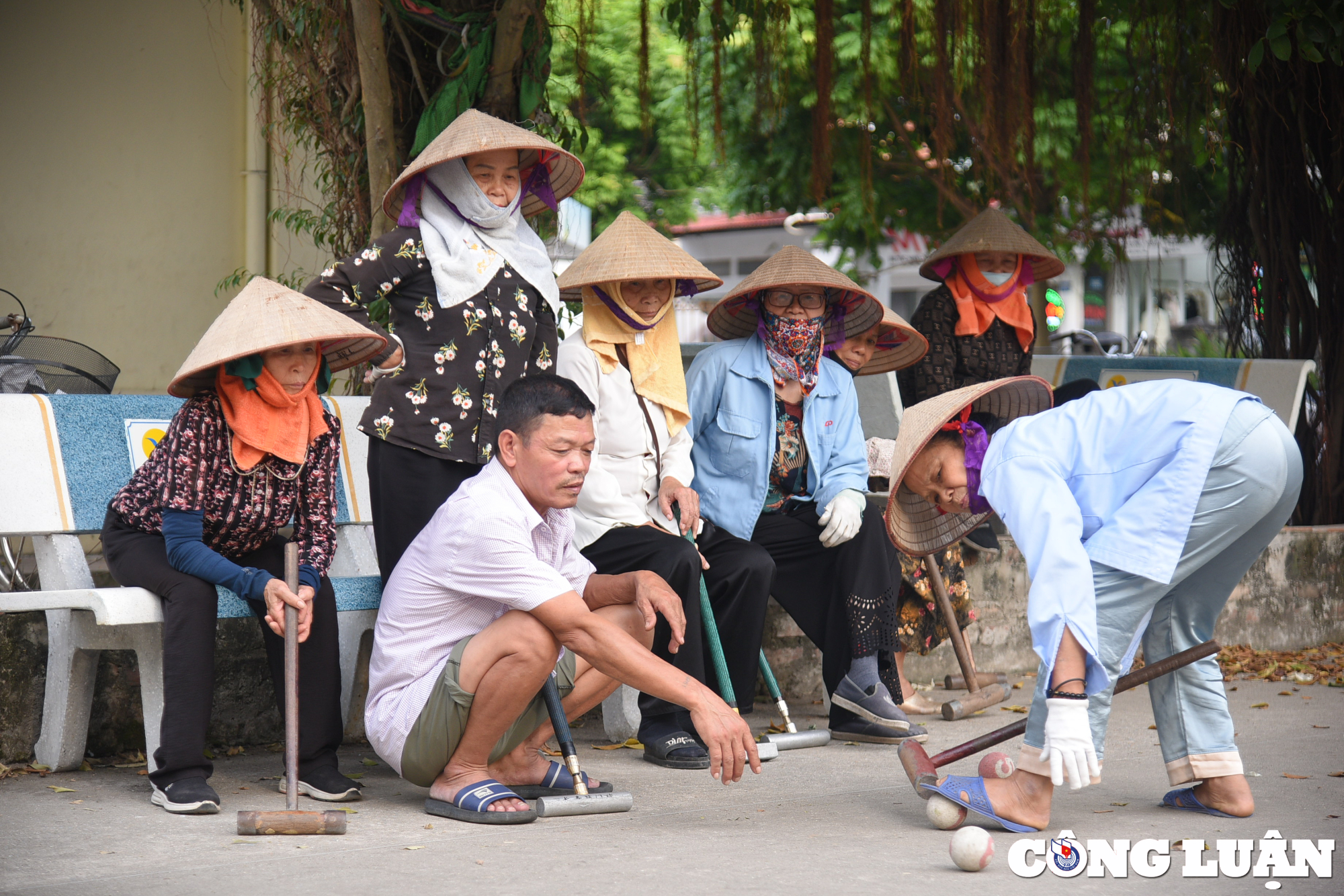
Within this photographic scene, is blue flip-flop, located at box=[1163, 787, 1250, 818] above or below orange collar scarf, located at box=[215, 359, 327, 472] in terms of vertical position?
below

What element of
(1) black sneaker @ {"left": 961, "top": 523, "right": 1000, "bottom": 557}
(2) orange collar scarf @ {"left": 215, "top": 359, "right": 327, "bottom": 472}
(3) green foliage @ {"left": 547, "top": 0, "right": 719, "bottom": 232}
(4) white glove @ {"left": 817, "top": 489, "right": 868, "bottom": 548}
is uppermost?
A: (3) green foliage @ {"left": 547, "top": 0, "right": 719, "bottom": 232}

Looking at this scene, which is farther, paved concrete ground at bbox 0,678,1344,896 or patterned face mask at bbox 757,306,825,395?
patterned face mask at bbox 757,306,825,395

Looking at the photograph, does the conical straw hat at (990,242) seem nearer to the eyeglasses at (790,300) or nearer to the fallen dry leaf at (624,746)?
the eyeglasses at (790,300)

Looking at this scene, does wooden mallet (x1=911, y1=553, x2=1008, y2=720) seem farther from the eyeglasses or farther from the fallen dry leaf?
the fallen dry leaf

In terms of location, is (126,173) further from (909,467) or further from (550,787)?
(909,467)

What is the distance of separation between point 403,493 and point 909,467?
1.57 metres

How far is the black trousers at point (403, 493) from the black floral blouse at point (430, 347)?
37 mm

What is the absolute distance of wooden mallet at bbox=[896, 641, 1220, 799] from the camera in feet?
11.3

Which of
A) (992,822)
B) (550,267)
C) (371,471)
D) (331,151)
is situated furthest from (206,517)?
(331,151)

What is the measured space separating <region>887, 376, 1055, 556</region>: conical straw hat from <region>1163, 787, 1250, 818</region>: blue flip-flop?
90 cm

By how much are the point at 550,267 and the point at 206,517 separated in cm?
140

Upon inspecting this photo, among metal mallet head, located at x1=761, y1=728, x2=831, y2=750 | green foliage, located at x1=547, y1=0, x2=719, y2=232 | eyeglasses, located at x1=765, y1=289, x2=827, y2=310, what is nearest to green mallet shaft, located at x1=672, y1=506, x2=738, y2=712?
metal mallet head, located at x1=761, y1=728, x2=831, y2=750

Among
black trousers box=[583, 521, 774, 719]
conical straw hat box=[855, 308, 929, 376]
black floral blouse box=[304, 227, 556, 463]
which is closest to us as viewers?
black floral blouse box=[304, 227, 556, 463]

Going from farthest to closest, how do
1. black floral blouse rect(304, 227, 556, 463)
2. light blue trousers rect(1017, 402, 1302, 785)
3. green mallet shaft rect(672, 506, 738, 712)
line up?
1. green mallet shaft rect(672, 506, 738, 712)
2. black floral blouse rect(304, 227, 556, 463)
3. light blue trousers rect(1017, 402, 1302, 785)
